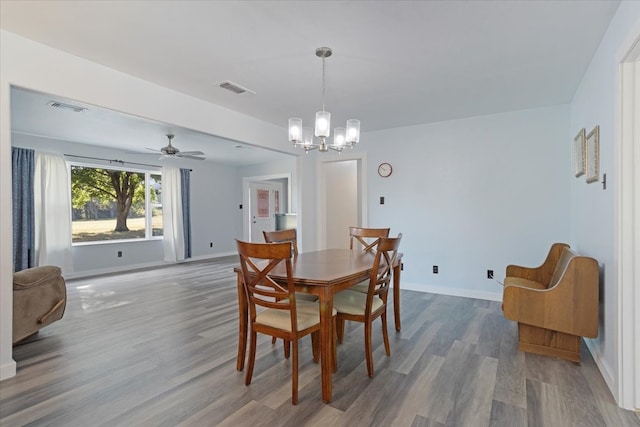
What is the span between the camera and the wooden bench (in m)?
2.31

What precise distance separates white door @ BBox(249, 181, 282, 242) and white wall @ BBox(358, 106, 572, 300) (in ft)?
14.2

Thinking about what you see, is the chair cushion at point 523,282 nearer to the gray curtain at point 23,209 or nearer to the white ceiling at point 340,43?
the white ceiling at point 340,43

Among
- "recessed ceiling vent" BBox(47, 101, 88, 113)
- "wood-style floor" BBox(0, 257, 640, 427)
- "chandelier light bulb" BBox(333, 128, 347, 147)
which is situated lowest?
"wood-style floor" BBox(0, 257, 640, 427)

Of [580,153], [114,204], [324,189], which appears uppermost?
[580,153]

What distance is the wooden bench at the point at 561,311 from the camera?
7.58 ft

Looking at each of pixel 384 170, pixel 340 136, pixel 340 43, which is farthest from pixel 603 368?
pixel 384 170

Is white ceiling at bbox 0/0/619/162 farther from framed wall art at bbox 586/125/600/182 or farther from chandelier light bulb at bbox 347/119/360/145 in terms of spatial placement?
framed wall art at bbox 586/125/600/182

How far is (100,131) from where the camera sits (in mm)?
4762

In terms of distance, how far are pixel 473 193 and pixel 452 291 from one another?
4.39 feet

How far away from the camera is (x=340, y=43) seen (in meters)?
2.34

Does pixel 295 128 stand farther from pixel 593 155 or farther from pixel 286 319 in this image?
pixel 593 155

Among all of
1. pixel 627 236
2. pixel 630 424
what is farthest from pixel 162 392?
pixel 627 236

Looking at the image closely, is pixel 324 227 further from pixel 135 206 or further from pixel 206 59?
pixel 135 206

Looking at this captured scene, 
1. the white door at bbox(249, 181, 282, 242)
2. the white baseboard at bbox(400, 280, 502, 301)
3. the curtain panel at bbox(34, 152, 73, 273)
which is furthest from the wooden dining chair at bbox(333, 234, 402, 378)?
the white door at bbox(249, 181, 282, 242)
